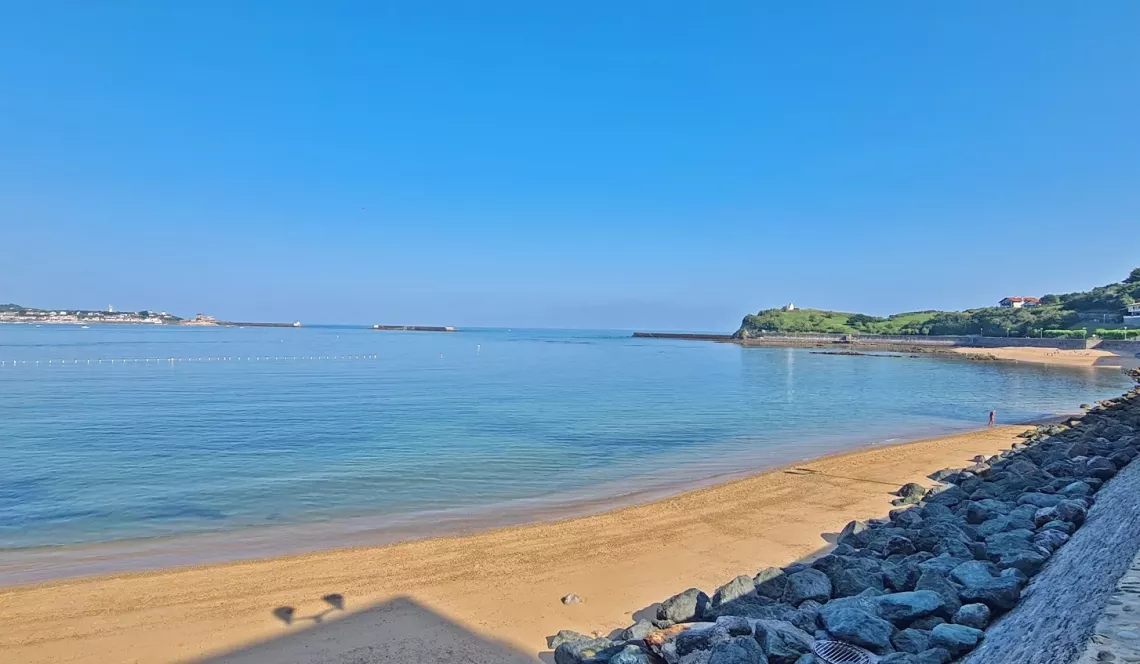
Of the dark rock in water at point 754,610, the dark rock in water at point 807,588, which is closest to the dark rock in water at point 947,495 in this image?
the dark rock in water at point 807,588

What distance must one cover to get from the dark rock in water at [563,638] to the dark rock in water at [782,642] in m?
1.95

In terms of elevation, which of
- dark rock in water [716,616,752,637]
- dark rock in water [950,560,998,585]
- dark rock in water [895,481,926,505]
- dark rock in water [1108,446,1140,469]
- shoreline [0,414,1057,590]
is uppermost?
dark rock in water [1108,446,1140,469]

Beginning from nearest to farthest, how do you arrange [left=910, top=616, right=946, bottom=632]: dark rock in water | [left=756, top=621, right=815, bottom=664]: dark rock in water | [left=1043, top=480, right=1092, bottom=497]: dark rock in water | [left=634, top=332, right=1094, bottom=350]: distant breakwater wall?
1. [left=756, top=621, right=815, bottom=664]: dark rock in water
2. [left=910, top=616, right=946, bottom=632]: dark rock in water
3. [left=1043, top=480, right=1092, bottom=497]: dark rock in water
4. [left=634, top=332, right=1094, bottom=350]: distant breakwater wall

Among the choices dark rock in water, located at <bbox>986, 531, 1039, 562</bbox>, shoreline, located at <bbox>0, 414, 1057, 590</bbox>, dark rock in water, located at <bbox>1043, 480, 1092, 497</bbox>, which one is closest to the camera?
dark rock in water, located at <bbox>986, 531, 1039, 562</bbox>

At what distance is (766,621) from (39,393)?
39188 mm

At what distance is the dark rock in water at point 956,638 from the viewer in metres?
4.68

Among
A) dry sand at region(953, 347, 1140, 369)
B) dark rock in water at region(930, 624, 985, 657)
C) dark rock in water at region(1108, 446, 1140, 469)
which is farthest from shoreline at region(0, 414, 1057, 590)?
dry sand at region(953, 347, 1140, 369)

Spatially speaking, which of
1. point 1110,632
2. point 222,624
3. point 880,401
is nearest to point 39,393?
point 222,624

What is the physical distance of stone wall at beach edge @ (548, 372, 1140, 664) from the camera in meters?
4.98

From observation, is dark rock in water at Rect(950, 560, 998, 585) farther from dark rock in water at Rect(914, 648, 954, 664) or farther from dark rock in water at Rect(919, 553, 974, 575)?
dark rock in water at Rect(914, 648, 954, 664)

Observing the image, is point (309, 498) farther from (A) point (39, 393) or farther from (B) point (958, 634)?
(A) point (39, 393)

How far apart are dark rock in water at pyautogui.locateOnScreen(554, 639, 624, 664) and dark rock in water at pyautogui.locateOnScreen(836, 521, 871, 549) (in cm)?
470

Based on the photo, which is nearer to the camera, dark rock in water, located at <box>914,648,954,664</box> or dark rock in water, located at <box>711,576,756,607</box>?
dark rock in water, located at <box>914,648,954,664</box>

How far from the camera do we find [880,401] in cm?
3338
